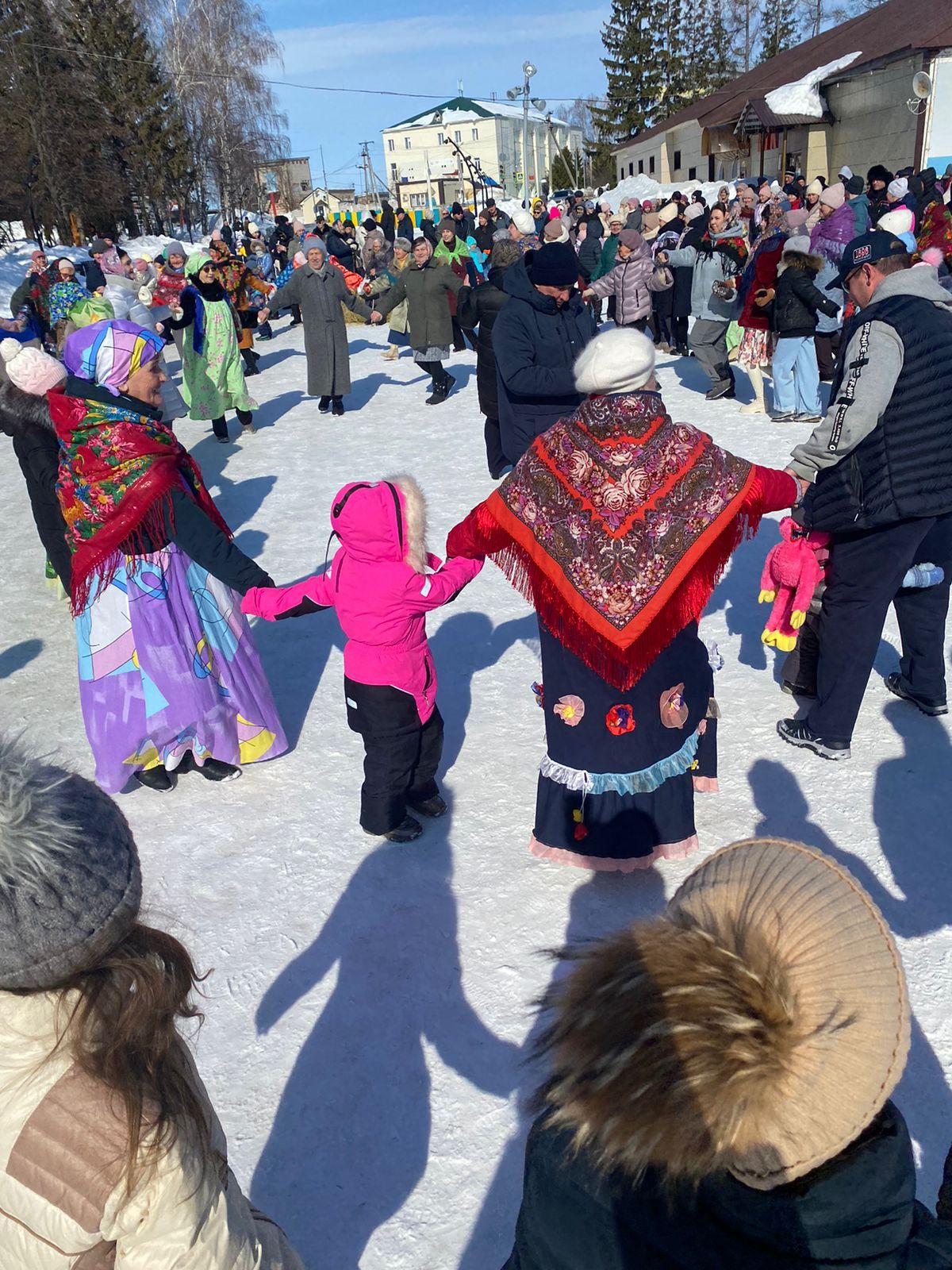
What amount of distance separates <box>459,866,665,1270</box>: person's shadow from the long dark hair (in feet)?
1.36

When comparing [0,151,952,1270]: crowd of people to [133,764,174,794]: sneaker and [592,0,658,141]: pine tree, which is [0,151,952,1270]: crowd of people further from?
[592,0,658,141]: pine tree

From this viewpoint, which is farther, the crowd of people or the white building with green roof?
the white building with green roof

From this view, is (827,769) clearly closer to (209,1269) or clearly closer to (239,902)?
(239,902)

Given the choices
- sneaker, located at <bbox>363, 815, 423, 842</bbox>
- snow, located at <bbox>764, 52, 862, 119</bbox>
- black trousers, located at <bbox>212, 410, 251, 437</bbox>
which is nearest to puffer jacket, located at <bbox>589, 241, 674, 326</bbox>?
black trousers, located at <bbox>212, 410, 251, 437</bbox>

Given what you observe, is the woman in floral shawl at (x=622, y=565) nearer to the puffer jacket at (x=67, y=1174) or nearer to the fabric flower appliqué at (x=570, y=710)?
the fabric flower appliqué at (x=570, y=710)

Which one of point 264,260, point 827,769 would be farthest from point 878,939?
point 264,260

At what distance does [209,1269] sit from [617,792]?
73.0 inches

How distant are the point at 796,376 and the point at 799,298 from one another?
80cm

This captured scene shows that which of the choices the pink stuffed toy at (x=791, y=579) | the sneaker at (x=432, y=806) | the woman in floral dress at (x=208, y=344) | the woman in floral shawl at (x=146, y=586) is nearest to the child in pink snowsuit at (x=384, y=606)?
the sneaker at (x=432, y=806)

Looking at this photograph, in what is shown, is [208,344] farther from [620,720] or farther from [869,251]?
[620,720]

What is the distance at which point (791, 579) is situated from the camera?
3.60m

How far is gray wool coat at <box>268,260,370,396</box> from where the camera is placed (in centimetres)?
884

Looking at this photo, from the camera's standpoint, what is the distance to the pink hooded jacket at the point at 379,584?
278 cm

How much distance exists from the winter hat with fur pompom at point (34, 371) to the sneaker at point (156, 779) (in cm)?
165
